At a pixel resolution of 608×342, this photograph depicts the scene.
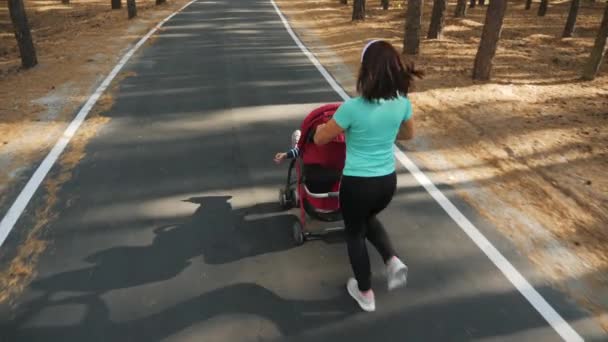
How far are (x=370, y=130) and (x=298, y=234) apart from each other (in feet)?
6.14

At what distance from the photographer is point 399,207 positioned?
5762mm

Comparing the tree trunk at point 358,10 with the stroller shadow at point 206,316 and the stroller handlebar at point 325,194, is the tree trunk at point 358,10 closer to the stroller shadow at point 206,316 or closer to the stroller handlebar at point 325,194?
the stroller handlebar at point 325,194

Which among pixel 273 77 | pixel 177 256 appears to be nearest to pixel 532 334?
pixel 177 256

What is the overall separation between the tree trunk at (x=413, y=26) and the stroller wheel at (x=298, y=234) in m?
11.7

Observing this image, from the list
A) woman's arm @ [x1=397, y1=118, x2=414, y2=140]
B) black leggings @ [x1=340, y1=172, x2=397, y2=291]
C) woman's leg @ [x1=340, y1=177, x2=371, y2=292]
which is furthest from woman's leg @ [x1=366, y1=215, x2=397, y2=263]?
woman's arm @ [x1=397, y1=118, x2=414, y2=140]

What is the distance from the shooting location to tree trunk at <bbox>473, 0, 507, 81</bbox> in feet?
38.0

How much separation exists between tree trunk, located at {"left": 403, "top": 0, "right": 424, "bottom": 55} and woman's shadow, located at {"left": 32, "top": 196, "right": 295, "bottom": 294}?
1116 cm

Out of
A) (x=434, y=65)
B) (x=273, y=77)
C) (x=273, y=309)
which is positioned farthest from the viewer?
(x=434, y=65)

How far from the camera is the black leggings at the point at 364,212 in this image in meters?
3.55

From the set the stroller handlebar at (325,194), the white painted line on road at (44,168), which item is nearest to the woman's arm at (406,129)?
the stroller handlebar at (325,194)

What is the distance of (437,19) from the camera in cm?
1742

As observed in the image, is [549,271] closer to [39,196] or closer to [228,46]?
[39,196]

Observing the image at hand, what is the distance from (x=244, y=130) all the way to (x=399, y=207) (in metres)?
3.37

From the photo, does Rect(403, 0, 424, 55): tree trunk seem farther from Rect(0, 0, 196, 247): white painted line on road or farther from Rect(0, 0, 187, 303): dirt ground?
Rect(0, 0, 196, 247): white painted line on road
